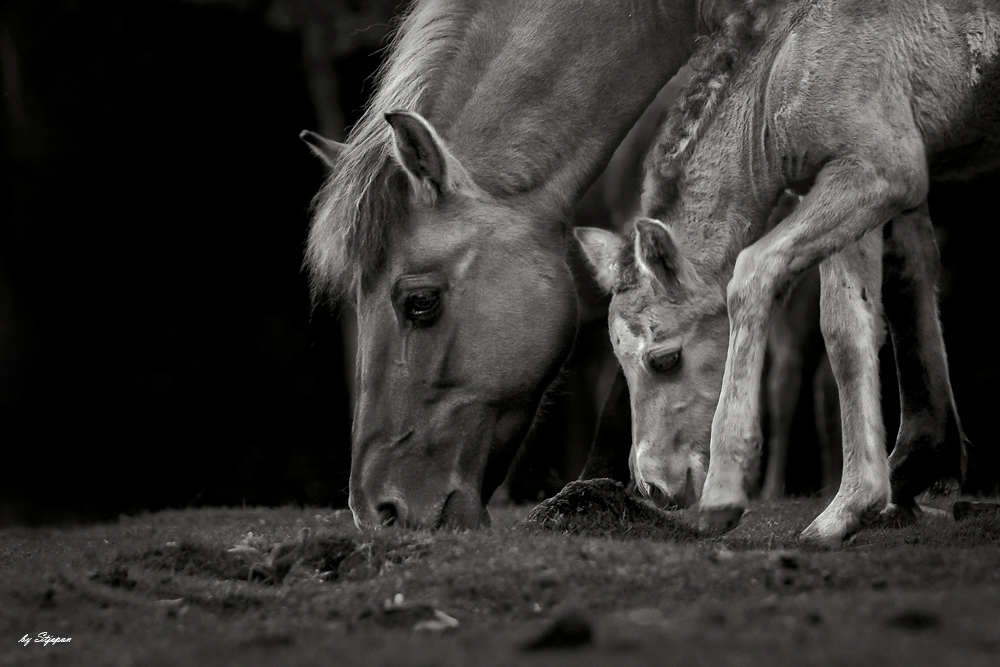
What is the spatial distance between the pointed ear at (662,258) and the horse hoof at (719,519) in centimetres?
120

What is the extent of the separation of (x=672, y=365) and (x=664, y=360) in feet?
0.18

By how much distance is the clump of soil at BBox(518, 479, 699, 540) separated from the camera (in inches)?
174

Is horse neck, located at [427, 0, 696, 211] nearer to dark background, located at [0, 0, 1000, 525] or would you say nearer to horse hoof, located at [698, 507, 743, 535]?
horse hoof, located at [698, 507, 743, 535]

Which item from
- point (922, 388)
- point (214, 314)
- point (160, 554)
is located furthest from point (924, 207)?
point (214, 314)

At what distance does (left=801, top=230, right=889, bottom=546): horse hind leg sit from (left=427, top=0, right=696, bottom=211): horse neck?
133 centimetres

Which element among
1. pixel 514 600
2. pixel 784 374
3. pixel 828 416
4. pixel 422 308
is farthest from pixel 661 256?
pixel 784 374

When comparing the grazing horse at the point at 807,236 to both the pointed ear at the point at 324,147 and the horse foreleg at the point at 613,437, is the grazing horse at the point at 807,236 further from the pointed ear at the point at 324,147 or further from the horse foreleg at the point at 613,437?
the horse foreleg at the point at 613,437

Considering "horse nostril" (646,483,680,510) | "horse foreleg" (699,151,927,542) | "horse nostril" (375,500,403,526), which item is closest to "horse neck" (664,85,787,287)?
"horse foreleg" (699,151,927,542)

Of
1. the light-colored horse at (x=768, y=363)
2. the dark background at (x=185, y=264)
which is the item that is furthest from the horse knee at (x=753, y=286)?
the dark background at (x=185, y=264)

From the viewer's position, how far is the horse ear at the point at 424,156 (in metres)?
4.89

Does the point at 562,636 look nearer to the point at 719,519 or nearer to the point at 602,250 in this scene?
the point at 719,519

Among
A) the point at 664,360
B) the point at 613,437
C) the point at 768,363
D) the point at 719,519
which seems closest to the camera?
the point at 719,519

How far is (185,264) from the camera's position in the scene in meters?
10.4

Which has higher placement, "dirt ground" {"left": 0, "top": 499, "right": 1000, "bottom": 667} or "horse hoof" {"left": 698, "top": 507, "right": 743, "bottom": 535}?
"dirt ground" {"left": 0, "top": 499, "right": 1000, "bottom": 667}
